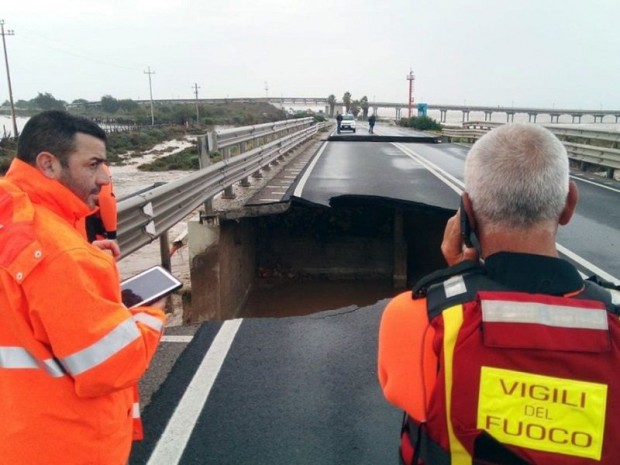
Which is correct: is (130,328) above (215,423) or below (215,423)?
above

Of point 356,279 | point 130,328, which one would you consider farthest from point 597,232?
point 130,328

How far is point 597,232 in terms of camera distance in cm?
796

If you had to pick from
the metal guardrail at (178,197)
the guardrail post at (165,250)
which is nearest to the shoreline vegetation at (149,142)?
the metal guardrail at (178,197)

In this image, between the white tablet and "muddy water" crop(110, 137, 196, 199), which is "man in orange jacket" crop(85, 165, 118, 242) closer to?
the white tablet

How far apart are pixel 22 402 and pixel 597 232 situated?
818 cm

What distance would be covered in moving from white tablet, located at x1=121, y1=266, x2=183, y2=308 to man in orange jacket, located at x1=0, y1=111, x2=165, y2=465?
432 millimetres

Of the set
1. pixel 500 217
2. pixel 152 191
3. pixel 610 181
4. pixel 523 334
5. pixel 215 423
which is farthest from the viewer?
pixel 610 181

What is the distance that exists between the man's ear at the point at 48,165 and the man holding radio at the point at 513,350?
4.22 ft

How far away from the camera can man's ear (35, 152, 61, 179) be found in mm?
1878

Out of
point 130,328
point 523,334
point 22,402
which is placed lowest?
point 22,402

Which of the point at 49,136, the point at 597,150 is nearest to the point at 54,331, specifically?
the point at 49,136

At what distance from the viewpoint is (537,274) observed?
1503 millimetres

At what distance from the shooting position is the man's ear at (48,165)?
1878mm

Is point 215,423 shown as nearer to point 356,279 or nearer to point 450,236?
point 450,236
